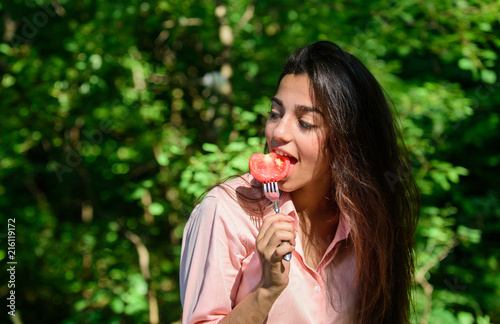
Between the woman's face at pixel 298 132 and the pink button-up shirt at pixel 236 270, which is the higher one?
the woman's face at pixel 298 132

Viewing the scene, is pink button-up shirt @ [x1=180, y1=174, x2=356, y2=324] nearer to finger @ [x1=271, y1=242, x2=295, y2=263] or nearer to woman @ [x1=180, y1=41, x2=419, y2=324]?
woman @ [x1=180, y1=41, x2=419, y2=324]

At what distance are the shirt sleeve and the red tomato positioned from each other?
6.3 inches

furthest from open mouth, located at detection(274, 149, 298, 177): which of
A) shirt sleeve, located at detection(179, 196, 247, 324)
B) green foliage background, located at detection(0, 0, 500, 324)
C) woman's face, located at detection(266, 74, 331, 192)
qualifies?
green foliage background, located at detection(0, 0, 500, 324)

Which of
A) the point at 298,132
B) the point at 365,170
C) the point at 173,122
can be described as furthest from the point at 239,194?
the point at 173,122

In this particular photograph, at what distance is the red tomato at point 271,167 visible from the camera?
137 cm

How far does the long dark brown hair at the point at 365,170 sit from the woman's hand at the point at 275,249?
397mm

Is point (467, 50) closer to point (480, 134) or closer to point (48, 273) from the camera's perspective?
point (480, 134)

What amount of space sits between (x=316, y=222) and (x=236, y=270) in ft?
1.35

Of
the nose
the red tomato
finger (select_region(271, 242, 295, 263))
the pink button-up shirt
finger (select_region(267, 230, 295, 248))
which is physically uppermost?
the nose

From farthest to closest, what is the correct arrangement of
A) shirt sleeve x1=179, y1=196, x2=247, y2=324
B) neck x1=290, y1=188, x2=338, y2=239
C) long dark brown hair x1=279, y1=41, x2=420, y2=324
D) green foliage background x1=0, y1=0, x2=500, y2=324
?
green foliage background x1=0, y1=0, x2=500, y2=324, neck x1=290, y1=188, x2=338, y2=239, long dark brown hair x1=279, y1=41, x2=420, y2=324, shirt sleeve x1=179, y1=196, x2=247, y2=324

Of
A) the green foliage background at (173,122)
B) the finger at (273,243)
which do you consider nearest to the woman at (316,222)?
the finger at (273,243)

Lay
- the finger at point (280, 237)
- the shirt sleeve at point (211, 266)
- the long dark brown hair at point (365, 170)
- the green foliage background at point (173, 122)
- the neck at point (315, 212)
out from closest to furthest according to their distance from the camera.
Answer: the finger at point (280, 237)
the shirt sleeve at point (211, 266)
the long dark brown hair at point (365, 170)
the neck at point (315, 212)
the green foliage background at point (173, 122)

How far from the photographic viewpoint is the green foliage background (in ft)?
9.52

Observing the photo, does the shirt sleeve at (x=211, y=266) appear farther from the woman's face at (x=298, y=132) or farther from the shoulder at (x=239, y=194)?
the woman's face at (x=298, y=132)
